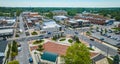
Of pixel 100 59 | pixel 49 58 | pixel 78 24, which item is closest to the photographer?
pixel 49 58

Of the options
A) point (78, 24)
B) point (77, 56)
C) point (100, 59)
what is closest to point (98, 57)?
point (100, 59)

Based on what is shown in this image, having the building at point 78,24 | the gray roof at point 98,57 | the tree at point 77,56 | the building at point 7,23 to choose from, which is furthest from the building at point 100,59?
the building at point 7,23

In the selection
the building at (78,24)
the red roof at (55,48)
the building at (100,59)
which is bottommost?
the building at (100,59)

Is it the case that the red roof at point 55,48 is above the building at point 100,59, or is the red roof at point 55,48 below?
above

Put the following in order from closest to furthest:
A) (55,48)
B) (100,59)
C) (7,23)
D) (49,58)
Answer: (49,58), (100,59), (55,48), (7,23)

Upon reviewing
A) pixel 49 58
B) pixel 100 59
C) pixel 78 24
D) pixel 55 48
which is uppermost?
pixel 78 24

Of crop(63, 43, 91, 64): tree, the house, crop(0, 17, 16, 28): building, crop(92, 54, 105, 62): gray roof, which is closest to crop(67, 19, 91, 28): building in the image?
crop(0, 17, 16, 28): building

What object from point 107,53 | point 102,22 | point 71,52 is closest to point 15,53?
point 71,52

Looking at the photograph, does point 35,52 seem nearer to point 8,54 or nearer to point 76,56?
point 8,54

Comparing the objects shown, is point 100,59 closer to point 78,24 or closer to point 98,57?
point 98,57

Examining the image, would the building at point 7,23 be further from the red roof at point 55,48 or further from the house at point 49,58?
the house at point 49,58

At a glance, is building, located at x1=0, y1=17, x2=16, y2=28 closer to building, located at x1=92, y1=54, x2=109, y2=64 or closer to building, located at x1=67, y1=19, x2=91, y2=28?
building, located at x1=67, y1=19, x2=91, y2=28

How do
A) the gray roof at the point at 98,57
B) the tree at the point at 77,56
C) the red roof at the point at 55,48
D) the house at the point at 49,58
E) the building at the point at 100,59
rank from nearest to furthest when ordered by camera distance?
the tree at the point at 77,56 → the house at the point at 49,58 → the building at the point at 100,59 → the gray roof at the point at 98,57 → the red roof at the point at 55,48
